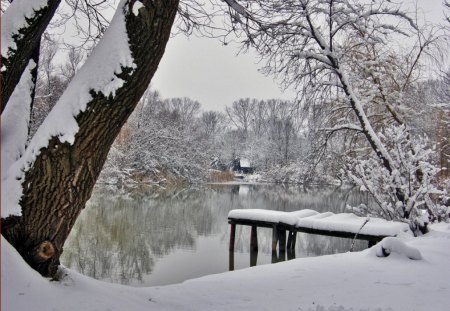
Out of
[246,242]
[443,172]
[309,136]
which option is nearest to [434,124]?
[443,172]

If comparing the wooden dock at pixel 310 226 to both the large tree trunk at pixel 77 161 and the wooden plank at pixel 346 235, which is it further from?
the large tree trunk at pixel 77 161

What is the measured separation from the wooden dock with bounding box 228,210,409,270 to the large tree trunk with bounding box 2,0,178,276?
7.44m

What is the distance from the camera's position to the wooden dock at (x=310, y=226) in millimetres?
9328

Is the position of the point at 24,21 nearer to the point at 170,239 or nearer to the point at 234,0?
the point at 234,0

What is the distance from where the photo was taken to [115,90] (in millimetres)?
2975

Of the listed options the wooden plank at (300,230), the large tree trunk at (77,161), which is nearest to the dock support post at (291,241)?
the wooden plank at (300,230)

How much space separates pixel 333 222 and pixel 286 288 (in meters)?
6.09

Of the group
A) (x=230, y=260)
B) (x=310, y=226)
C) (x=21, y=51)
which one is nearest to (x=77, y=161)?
(x=21, y=51)

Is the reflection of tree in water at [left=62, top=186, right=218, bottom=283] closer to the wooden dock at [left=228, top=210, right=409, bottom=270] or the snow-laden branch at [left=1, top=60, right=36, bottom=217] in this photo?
the wooden dock at [left=228, top=210, right=409, bottom=270]

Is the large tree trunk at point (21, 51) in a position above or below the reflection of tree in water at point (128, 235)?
above

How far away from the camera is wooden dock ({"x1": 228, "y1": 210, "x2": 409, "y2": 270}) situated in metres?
9.33

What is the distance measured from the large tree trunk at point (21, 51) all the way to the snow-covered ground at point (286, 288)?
47.9 inches

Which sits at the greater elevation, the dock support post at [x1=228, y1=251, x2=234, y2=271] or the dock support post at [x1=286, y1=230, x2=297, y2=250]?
the dock support post at [x1=286, y1=230, x2=297, y2=250]

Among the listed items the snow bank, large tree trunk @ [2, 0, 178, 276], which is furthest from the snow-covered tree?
large tree trunk @ [2, 0, 178, 276]
